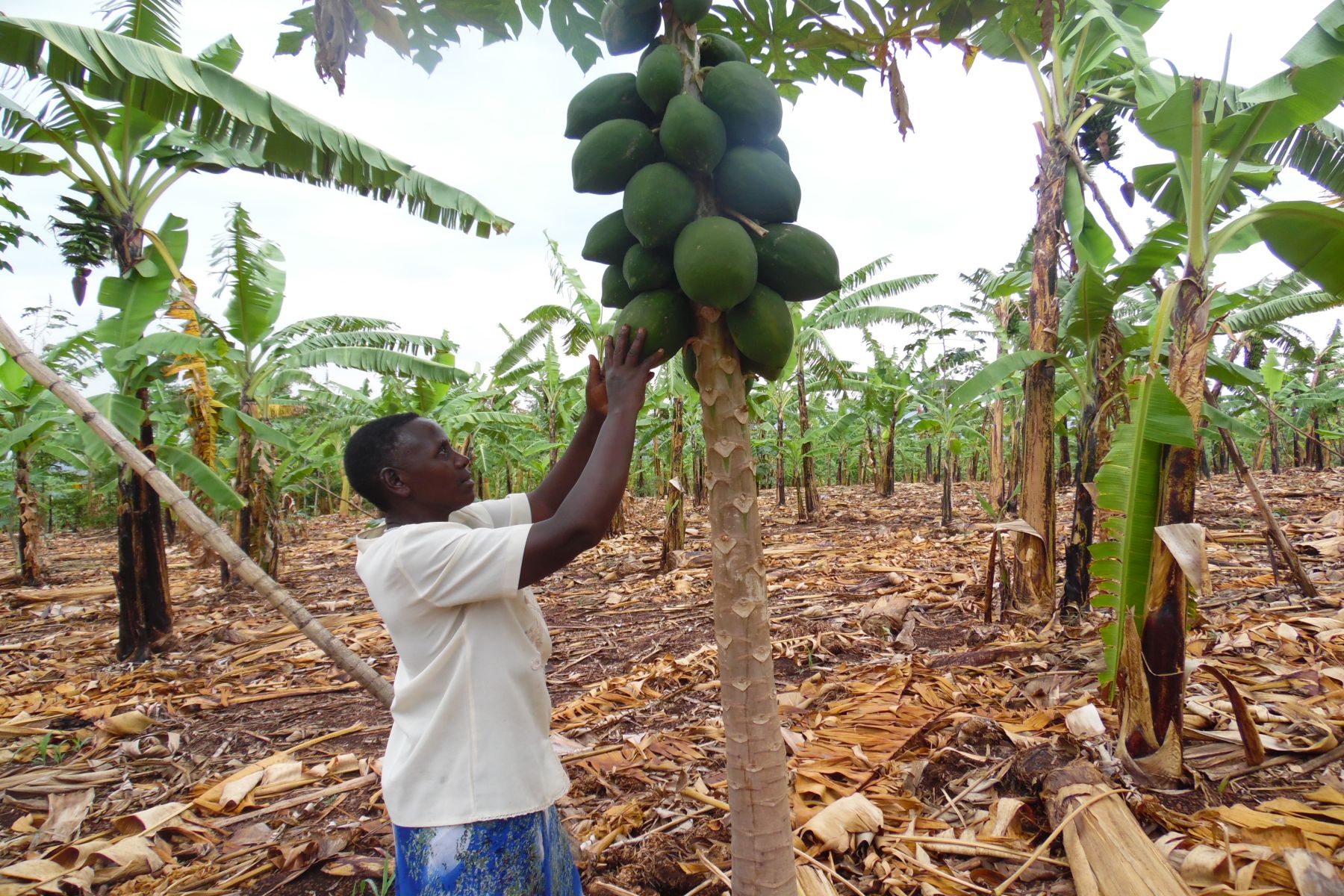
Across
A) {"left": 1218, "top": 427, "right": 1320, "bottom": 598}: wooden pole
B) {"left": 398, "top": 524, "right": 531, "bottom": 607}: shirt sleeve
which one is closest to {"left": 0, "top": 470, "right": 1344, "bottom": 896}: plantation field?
{"left": 1218, "top": 427, "right": 1320, "bottom": 598}: wooden pole

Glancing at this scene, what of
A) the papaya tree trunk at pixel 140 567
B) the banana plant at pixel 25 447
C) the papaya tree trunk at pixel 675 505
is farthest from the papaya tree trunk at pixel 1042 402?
Result: the banana plant at pixel 25 447

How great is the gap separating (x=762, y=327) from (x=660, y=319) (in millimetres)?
203

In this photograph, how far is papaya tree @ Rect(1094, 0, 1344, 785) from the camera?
2.48 metres

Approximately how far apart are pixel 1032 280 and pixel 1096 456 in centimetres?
121

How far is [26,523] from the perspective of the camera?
31.0 feet

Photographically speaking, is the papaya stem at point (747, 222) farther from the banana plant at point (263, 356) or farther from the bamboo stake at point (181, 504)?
the banana plant at point (263, 356)

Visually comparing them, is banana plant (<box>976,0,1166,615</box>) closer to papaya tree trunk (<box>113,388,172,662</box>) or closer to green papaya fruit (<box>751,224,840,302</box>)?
green papaya fruit (<box>751,224,840,302</box>)

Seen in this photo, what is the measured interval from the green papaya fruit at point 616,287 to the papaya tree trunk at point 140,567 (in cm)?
575

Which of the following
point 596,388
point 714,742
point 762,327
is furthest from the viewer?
point 714,742

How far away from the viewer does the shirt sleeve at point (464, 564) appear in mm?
1640

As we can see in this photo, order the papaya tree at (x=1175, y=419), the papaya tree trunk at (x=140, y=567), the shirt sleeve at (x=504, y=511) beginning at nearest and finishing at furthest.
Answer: the shirt sleeve at (x=504, y=511) < the papaya tree at (x=1175, y=419) < the papaya tree trunk at (x=140, y=567)

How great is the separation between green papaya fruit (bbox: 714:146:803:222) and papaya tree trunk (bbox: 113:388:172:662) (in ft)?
20.0

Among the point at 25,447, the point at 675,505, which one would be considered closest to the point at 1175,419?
the point at 675,505

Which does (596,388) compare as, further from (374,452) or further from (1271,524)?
(1271,524)
